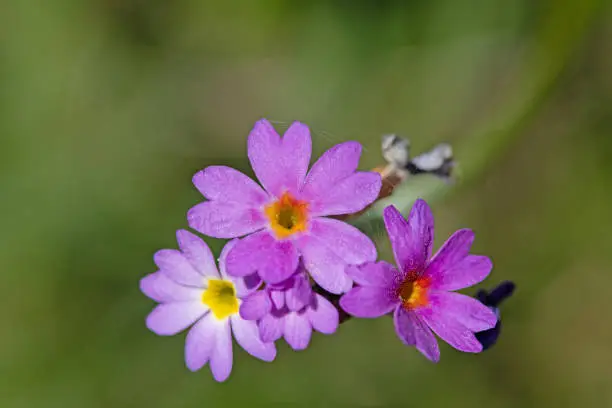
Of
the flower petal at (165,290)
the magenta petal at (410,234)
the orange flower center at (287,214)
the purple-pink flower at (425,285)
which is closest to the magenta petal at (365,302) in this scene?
the purple-pink flower at (425,285)

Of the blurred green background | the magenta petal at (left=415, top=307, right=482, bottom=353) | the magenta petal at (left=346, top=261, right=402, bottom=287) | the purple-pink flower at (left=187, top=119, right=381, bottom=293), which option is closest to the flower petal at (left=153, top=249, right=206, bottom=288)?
the purple-pink flower at (left=187, top=119, right=381, bottom=293)

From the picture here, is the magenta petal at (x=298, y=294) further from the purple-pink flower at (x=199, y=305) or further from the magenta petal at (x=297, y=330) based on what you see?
the purple-pink flower at (x=199, y=305)

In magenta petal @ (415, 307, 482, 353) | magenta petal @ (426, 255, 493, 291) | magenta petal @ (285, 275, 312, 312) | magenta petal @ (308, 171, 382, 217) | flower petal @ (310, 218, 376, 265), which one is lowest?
magenta petal @ (415, 307, 482, 353)

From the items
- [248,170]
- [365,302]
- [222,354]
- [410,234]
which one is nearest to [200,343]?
[222,354]

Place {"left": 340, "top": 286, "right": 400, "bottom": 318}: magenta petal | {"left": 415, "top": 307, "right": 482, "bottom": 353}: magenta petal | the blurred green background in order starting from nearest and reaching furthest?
{"left": 340, "top": 286, "right": 400, "bottom": 318}: magenta petal → {"left": 415, "top": 307, "right": 482, "bottom": 353}: magenta petal → the blurred green background

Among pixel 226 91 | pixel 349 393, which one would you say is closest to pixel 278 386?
pixel 349 393

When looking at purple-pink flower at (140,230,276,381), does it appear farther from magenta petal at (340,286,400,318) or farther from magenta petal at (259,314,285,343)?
magenta petal at (340,286,400,318)

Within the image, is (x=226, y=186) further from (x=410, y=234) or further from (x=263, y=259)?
(x=410, y=234)
